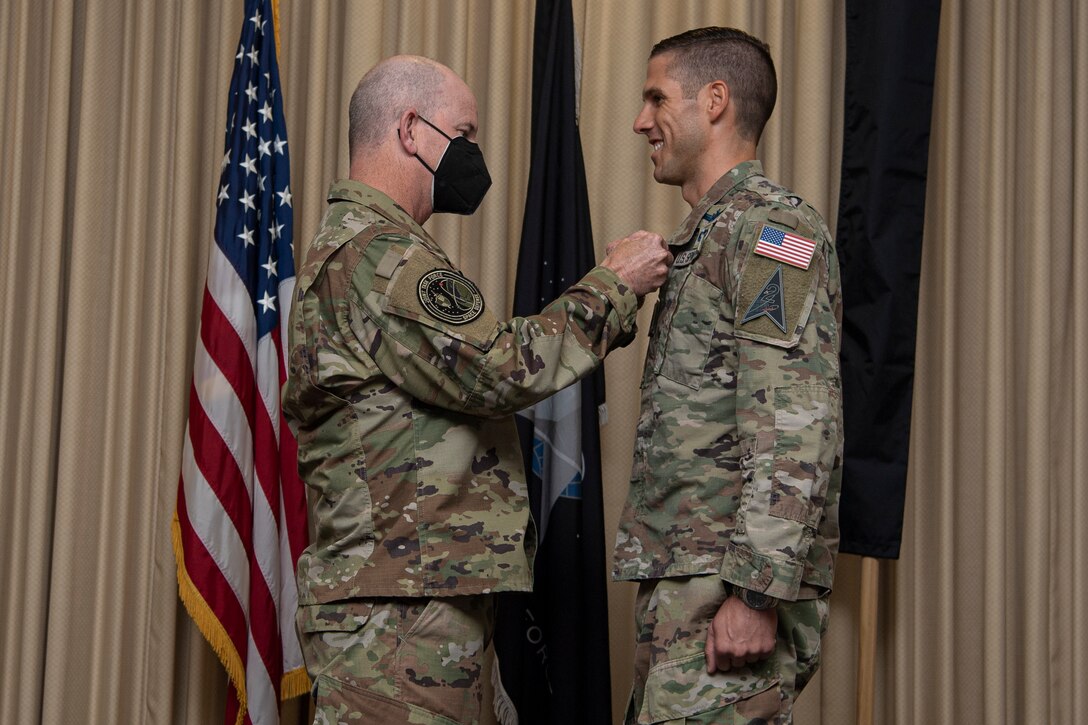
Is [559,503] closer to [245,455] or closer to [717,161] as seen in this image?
[245,455]

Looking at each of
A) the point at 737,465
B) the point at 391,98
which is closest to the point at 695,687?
the point at 737,465

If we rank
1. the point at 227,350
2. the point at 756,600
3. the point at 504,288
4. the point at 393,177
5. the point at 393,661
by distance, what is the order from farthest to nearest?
the point at 504,288
the point at 227,350
the point at 393,177
the point at 393,661
the point at 756,600

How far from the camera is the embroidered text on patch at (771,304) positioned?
1956mm

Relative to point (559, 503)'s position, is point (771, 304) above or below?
above

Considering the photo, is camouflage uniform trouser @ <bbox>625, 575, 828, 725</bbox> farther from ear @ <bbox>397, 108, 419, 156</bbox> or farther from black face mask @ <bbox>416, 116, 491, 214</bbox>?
ear @ <bbox>397, 108, 419, 156</bbox>

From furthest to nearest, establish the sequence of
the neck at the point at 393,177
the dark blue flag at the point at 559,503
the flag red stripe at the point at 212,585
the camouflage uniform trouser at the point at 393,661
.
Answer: the flag red stripe at the point at 212,585 → the dark blue flag at the point at 559,503 → the neck at the point at 393,177 → the camouflage uniform trouser at the point at 393,661

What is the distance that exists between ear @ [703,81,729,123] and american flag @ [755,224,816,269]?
367mm

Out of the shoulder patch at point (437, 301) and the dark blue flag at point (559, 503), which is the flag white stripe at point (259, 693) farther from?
the shoulder patch at point (437, 301)

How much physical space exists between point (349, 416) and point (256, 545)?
1.17 m

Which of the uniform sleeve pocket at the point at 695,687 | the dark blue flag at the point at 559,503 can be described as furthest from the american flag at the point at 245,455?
the uniform sleeve pocket at the point at 695,687

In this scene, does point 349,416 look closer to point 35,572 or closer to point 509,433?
point 509,433

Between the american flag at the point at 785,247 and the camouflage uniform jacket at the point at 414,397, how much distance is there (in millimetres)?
269

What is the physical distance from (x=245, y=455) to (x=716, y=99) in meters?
1.63

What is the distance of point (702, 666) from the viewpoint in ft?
6.39
